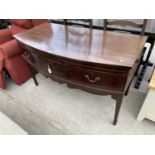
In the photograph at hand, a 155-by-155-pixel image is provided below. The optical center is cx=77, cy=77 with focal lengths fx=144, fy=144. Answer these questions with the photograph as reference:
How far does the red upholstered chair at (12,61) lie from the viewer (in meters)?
1.67

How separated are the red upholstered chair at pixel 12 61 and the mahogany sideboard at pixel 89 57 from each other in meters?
0.36

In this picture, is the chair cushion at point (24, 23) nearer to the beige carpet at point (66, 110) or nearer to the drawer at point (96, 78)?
the beige carpet at point (66, 110)

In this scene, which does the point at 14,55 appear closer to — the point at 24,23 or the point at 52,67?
the point at 24,23

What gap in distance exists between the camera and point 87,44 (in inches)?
47.5

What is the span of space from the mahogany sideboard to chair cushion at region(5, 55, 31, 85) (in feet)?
1.59

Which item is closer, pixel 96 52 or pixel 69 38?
pixel 96 52

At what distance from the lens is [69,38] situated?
133 cm

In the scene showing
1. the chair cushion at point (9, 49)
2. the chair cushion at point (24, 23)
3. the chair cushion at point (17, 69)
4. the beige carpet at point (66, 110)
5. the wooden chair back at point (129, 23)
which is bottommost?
the beige carpet at point (66, 110)

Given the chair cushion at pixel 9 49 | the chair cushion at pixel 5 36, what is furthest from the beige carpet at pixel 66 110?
the chair cushion at pixel 5 36

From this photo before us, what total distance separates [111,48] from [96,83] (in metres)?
0.30

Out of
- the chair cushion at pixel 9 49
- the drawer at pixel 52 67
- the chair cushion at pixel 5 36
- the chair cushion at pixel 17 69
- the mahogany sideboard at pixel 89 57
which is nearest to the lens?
the mahogany sideboard at pixel 89 57
